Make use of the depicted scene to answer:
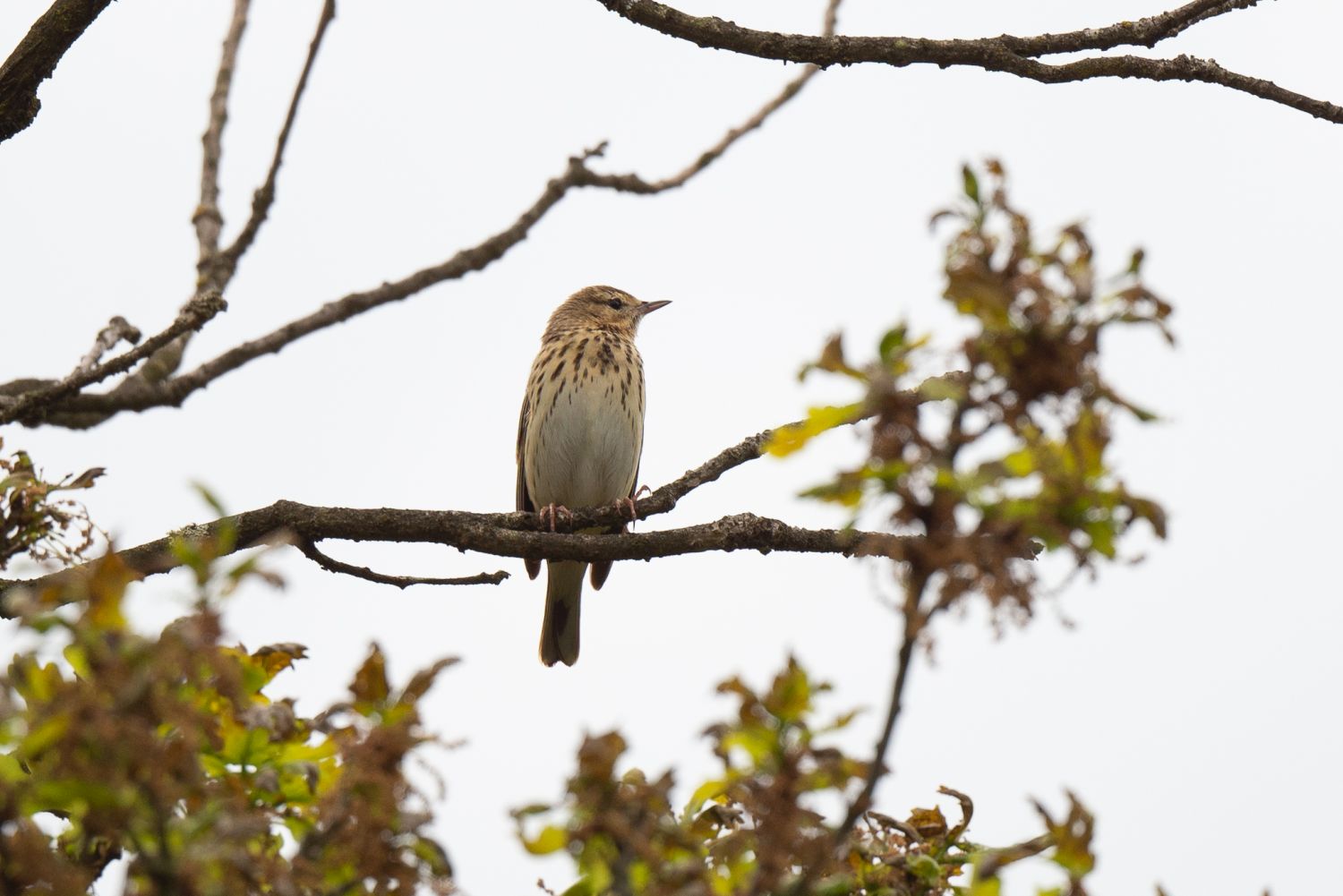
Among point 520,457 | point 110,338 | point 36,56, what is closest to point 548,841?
point 36,56

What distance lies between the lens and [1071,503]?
80.3 inches

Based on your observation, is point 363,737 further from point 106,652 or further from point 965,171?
point 965,171

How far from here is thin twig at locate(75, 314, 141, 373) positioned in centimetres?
605

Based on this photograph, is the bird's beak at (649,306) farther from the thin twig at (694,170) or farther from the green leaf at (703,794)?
the green leaf at (703,794)

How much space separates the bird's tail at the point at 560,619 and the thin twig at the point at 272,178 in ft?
12.8

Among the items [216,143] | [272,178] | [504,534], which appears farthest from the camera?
[216,143]

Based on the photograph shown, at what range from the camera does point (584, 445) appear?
32.8ft

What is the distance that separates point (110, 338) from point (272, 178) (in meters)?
1.37

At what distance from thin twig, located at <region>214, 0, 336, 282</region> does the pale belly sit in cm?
299

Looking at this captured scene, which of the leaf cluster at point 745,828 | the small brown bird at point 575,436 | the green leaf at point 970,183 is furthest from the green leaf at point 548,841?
the small brown bird at point 575,436

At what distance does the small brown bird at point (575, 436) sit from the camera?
10.0 meters

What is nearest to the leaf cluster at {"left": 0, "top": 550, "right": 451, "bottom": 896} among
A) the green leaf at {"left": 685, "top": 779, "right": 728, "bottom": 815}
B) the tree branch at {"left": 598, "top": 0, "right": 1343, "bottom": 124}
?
the green leaf at {"left": 685, "top": 779, "right": 728, "bottom": 815}

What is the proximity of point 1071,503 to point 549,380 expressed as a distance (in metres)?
8.31

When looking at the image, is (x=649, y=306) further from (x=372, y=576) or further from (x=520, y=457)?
(x=372, y=576)
